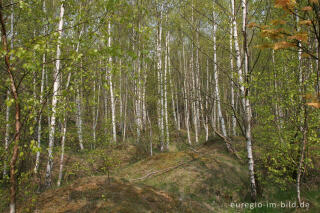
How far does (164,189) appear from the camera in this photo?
7.14 metres

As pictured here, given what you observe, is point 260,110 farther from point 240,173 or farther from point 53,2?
point 53,2

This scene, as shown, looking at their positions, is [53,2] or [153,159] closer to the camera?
[153,159]

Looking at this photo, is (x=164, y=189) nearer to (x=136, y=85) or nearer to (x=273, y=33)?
(x=136, y=85)

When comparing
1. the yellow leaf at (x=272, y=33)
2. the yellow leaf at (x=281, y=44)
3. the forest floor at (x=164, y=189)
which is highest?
the yellow leaf at (x=272, y=33)

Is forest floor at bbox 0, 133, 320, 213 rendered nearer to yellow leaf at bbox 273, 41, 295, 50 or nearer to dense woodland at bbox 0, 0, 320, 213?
dense woodland at bbox 0, 0, 320, 213

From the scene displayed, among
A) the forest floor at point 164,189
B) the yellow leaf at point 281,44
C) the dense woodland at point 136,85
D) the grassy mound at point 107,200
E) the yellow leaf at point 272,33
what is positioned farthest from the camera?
the forest floor at point 164,189

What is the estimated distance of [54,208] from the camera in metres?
4.41

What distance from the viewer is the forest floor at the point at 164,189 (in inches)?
181

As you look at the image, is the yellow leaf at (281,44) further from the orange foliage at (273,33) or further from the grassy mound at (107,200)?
the grassy mound at (107,200)

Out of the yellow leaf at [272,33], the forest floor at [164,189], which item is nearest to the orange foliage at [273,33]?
the yellow leaf at [272,33]

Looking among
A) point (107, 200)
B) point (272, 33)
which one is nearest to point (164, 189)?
point (107, 200)

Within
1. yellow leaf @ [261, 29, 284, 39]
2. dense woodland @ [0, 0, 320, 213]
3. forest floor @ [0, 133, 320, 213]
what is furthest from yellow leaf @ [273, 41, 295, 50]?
forest floor @ [0, 133, 320, 213]

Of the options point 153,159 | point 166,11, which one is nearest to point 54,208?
point 153,159

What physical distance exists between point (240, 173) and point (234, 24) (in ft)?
19.5
